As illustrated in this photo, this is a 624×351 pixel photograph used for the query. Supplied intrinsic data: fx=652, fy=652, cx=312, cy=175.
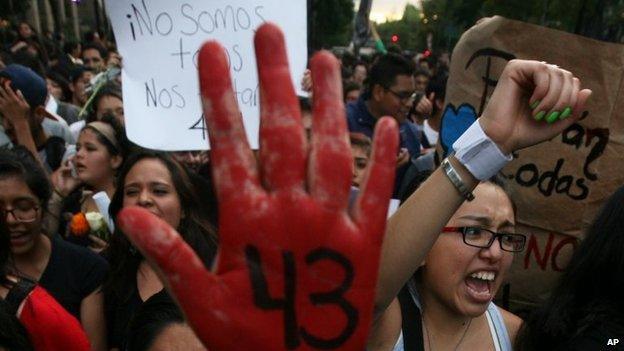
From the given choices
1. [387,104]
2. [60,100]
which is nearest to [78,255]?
[387,104]

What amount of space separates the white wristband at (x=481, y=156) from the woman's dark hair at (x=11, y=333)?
120cm

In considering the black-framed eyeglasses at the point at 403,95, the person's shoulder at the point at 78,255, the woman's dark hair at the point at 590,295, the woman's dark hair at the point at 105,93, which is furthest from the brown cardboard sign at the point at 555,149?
the woman's dark hair at the point at 105,93

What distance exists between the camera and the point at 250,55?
9.47 feet

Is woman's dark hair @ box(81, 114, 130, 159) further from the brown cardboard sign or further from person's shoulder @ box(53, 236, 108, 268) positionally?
the brown cardboard sign

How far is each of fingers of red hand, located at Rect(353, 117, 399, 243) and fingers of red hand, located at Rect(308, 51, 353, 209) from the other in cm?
4

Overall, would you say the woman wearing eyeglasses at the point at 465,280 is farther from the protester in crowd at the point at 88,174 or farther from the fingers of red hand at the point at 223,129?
the protester in crowd at the point at 88,174

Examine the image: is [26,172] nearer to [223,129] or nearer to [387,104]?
[223,129]

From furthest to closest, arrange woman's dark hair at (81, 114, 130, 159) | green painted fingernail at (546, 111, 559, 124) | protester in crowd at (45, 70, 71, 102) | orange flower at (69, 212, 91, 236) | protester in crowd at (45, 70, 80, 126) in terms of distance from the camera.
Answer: protester in crowd at (45, 70, 71, 102)
protester in crowd at (45, 70, 80, 126)
woman's dark hair at (81, 114, 130, 159)
orange flower at (69, 212, 91, 236)
green painted fingernail at (546, 111, 559, 124)

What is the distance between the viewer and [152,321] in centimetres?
175

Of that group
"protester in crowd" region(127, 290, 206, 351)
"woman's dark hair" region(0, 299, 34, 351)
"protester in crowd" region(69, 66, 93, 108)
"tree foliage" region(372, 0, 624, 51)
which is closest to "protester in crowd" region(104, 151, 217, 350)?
"protester in crowd" region(127, 290, 206, 351)

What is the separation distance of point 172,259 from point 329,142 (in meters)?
0.29

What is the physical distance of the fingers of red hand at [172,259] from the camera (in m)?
0.94

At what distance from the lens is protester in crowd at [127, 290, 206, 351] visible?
5.20 feet

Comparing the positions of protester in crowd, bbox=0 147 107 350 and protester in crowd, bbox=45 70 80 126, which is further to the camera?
protester in crowd, bbox=45 70 80 126
